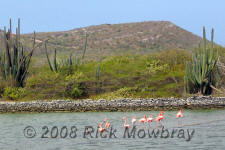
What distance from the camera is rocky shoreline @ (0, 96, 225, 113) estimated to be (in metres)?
28.6

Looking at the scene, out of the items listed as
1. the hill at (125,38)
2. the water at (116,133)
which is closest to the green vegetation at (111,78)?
the water at (116,133)

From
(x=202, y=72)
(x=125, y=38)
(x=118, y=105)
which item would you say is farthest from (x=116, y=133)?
(x=125, y=38)

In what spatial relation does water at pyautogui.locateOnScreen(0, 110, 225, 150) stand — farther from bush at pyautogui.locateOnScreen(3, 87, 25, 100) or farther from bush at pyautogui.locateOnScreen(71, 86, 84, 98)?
bush at pyautogui.locateOnScreen(71, 86, 84, 98)

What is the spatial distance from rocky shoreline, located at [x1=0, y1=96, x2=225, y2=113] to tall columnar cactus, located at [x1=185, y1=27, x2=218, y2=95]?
65.7 inches

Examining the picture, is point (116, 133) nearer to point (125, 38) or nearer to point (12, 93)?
point (12, 93)

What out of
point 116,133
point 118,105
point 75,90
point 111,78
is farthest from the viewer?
point 111,78

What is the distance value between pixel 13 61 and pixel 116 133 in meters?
15.7

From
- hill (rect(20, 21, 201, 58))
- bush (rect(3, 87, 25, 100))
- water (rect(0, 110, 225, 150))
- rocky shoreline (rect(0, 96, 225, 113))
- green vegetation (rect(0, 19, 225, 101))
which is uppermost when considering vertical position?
hill (rect(20, 21, 201, 58))

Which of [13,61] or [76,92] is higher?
[13,61]

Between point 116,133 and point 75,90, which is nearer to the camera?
point 116,133

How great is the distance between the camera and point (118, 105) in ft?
96.3

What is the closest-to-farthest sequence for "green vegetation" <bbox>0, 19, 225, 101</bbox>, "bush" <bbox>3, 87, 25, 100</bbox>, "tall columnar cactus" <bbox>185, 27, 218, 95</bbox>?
"tall columnar cactus" <bbox>185, 27, 218, 95</bbox>, "green vegetation" <bbox>0, 19, 225, 101</bbox>, "bush" <bbox>3, 87, 25, 100</bbox>

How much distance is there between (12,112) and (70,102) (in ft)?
11.6

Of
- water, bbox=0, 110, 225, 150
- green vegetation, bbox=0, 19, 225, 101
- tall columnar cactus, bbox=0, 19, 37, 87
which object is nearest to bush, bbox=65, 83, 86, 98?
green vegetation, bbox=0, 19, 225, 101
